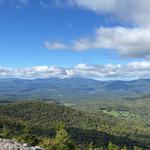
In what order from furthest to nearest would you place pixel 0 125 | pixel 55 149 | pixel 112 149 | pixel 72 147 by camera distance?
pixel 0 125 → pixel 112 149 → pixel 72 147 → pixel 55 149

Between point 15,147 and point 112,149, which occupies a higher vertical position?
point 15,147

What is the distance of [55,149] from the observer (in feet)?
273

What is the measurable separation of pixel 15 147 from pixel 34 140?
59221 mm

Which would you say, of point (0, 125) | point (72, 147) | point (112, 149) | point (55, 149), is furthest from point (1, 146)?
point (0, 125)

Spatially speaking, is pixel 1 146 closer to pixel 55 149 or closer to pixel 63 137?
pixel 55 149

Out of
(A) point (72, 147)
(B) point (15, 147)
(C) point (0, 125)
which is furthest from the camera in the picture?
(C) point (0, 125)

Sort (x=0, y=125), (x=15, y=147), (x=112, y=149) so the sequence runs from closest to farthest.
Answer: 1. (x=15, y=147)
2. (x=112, y=149)
3. (x=0, y=125)

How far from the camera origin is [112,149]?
352ft

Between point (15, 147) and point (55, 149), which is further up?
point (15, 147)

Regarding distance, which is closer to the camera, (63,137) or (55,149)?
(55,149)

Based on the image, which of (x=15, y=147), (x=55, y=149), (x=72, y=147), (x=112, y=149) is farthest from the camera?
(x=112, y=149)

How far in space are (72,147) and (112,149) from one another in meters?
19.1

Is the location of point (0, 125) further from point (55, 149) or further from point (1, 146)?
point (1, 146)

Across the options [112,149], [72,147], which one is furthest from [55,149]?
[112,149]
